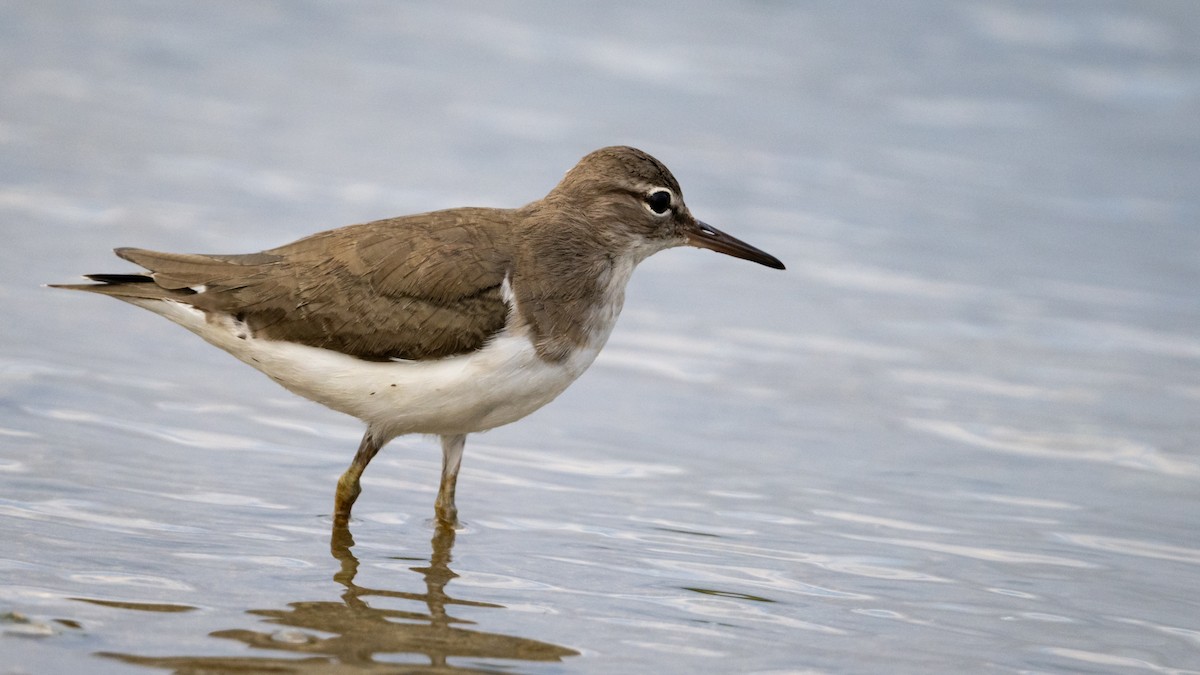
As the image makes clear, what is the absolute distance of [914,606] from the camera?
7.71 metres

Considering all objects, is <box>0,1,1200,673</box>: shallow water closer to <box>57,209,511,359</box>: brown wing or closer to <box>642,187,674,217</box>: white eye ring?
<box>57,209,511,359</box>: brown wing

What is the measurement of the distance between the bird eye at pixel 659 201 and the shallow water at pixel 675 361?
169cm

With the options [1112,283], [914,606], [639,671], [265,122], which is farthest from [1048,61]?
[639,671]

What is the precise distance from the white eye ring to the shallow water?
1.68 meters

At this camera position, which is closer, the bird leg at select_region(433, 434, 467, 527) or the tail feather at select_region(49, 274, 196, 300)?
the tail feather at select_region(49, 274, 196, 300)

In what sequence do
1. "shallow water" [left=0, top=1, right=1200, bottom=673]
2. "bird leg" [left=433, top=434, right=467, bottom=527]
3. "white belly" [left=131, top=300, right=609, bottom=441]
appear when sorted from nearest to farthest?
"shallow water" [left=0, top=1, right=1200, bottom=673], "white belly" [left=131, top=300, right=609, bottom=441], "bird leg" [left=433, top=434, right=467, bottom=527]


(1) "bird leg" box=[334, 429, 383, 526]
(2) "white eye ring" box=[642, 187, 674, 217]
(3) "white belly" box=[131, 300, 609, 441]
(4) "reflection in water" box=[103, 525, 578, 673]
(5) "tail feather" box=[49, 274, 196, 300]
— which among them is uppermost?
(2) "white eye ring" box=[642, 187, 674, 217]

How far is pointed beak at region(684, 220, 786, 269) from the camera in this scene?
9.10 metres

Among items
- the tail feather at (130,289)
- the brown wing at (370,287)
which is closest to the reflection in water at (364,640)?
the brown wing at (370,287)

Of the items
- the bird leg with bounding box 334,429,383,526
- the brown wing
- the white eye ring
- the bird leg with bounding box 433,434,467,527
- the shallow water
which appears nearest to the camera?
the shallow water

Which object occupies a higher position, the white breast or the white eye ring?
the white eye ring

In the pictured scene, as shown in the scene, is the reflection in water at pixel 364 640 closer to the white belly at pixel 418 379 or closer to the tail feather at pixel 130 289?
the white belly at pixel 418 379

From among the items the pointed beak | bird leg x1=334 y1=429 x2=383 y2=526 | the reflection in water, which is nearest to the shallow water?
the reflection in water

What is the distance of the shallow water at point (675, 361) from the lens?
7180 millimetres
